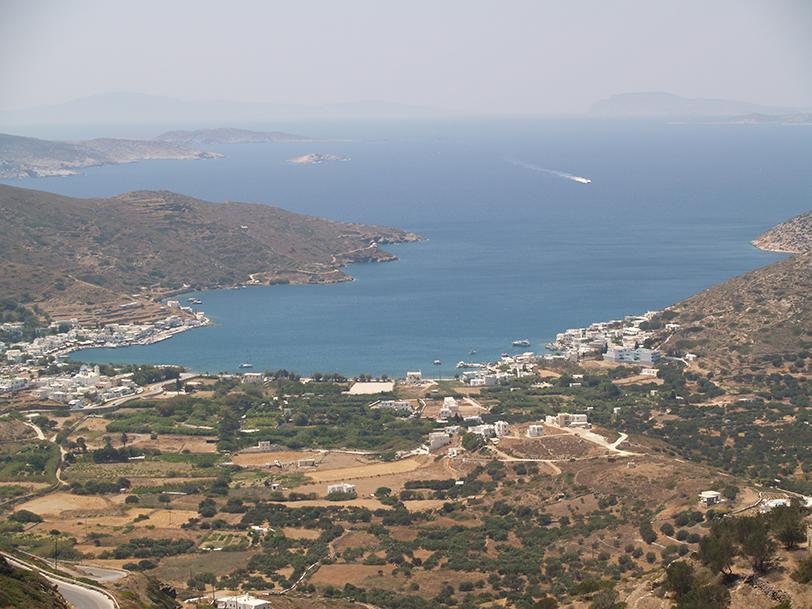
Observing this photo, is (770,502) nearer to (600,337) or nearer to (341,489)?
(341,489)

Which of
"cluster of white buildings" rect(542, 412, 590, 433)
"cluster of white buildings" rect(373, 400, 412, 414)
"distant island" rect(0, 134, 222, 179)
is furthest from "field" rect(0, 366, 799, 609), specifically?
"distant island" rect(0, 134, 222, 179)

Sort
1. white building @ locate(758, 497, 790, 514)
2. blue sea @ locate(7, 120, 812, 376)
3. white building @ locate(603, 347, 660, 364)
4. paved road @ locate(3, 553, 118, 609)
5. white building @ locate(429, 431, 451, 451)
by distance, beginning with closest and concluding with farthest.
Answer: paved road @ locate(3, 553, 118, 609), white building @ locate(758, 497, 790, 514), white building @ locate(429, 431, 451, 451), white building @ locate(603, 347, 660, 364), blue sea @ locate(7, 120, 812, 376)

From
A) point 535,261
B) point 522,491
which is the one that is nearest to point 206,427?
point 522,491

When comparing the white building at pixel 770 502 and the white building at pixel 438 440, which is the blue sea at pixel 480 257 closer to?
the white building at pixel 438 440

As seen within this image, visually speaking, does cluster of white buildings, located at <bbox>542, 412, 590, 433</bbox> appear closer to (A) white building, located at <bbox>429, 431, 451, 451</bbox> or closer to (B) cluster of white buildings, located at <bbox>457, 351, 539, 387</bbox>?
(A) white building, located at <bbox>429, 431, 451, 451</bbox>

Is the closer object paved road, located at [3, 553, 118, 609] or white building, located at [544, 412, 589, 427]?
paved road, located at [3, 553, 118, 609]

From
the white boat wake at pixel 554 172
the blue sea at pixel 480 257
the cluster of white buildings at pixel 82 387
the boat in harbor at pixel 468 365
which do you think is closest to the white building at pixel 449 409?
the blue sea at pixel 480 257

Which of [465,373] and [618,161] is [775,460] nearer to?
[465,373]
